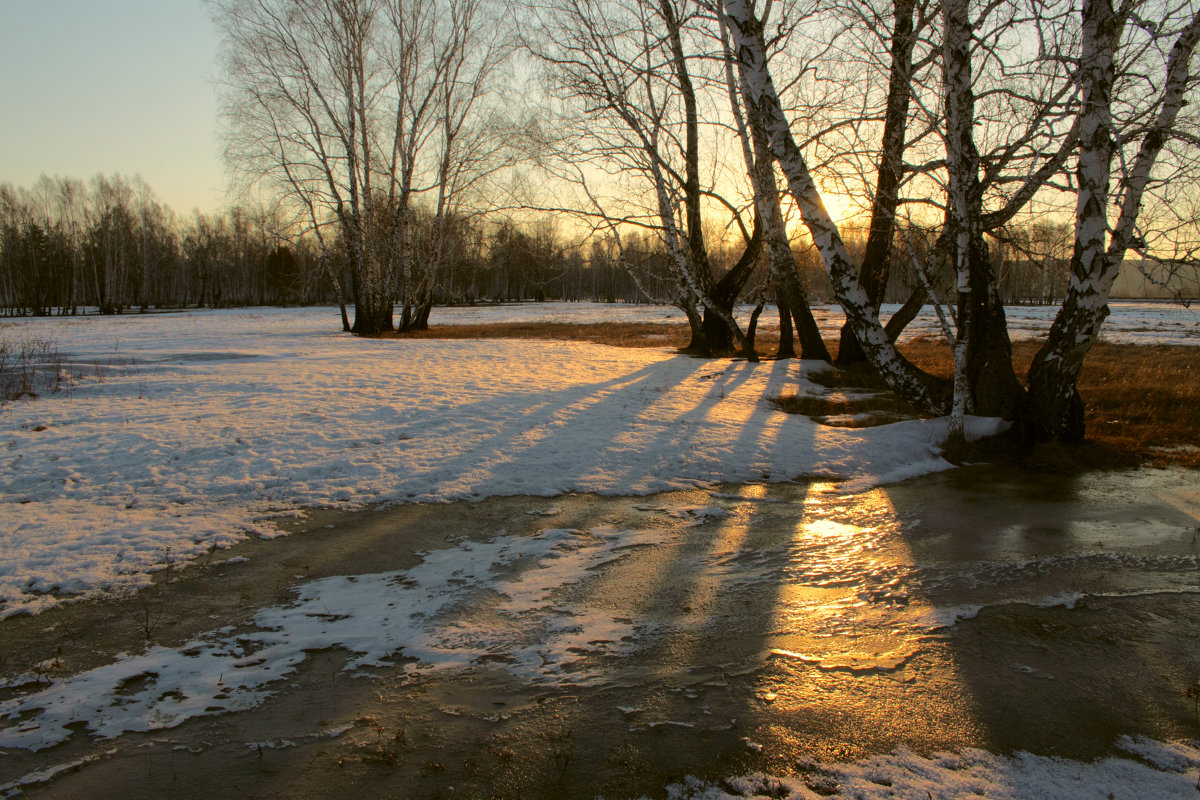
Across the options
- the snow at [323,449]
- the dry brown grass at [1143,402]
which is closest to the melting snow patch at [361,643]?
the snow at [323,449]

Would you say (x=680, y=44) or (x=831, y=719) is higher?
(x=680, y=44)

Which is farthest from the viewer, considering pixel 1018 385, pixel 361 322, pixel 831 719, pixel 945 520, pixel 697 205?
pixel 361 322

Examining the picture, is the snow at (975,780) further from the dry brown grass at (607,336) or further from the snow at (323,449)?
the dry brown grass at (607,336)

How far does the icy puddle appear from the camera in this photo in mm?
2680

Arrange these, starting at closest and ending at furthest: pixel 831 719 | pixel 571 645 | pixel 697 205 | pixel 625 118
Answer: pixel 831 719 → pixel 571 645 → pixel 625 118 → pixel 697 205


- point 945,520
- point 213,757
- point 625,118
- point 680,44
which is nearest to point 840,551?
point 945,520

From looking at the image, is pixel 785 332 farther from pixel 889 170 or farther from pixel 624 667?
pixel 624 667

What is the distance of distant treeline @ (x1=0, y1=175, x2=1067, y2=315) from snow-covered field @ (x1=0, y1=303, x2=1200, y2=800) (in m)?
3.70

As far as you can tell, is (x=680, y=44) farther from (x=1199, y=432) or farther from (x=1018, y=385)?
(x=1199, y=432)

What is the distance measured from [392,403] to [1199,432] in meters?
11.4

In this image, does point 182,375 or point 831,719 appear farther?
point 182,375

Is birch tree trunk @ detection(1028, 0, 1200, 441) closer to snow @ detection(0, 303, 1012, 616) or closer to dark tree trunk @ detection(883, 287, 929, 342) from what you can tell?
snow @ detection(0, 303, 1012, 616)

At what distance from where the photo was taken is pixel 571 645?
3.69 metres


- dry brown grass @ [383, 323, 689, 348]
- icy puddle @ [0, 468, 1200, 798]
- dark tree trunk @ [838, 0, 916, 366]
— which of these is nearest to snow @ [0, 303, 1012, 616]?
icy puddle @ [0, 468, 1200, 798]
